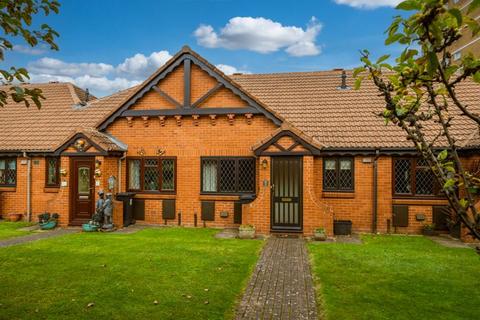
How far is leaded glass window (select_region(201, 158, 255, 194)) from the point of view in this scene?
13.4 meters

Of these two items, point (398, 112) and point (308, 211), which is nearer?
point (398, 112)

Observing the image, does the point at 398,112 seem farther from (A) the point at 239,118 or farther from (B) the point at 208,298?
(A) the point at 239,118

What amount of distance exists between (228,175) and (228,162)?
51 cm

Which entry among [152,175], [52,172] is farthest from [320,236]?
[52,172]

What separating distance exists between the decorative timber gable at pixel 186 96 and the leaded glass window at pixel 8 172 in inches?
188

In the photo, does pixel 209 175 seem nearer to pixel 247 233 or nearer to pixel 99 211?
pixel 247 233

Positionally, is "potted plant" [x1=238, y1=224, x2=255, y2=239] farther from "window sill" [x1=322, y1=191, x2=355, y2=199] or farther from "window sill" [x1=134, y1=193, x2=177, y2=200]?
"window sill" [x1=134, y1=193, x2=177, y2=200]

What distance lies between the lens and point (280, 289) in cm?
672

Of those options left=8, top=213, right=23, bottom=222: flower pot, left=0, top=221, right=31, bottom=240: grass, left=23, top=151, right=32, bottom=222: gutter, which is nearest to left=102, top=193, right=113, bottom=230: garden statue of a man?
left=0, top=221, right=31, bottom=240: grass

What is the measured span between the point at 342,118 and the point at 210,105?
5.43m

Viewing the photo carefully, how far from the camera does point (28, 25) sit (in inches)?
146

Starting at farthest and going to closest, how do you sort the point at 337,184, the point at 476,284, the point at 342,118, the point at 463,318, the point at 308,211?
the point at 342,118 → the point at 337,184 → the point at 308,211 → the point at 476,284 → the point at 463,318

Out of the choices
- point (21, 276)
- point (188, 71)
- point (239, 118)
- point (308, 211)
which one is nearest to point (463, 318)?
point (308, 211)

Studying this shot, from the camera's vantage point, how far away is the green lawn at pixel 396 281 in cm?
573
